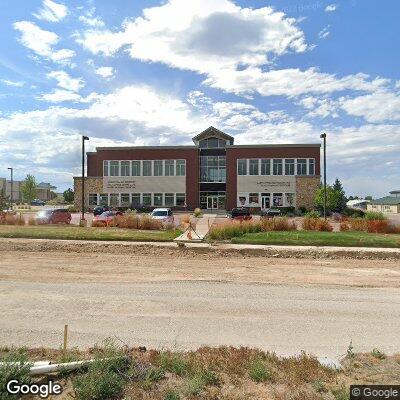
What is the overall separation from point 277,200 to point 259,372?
56.9 m

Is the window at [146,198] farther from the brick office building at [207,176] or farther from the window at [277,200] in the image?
the window at [277,200]

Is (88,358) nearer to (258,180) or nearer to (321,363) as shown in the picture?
(321,363)

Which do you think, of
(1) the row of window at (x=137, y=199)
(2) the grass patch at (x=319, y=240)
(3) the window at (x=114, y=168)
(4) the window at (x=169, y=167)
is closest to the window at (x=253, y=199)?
(1) the row of window at (x=137, y=199)

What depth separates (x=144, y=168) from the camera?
2564 inches

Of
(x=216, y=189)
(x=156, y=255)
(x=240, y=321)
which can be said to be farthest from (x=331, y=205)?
(x=240, y=321)

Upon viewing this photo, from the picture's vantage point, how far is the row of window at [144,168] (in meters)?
64.2

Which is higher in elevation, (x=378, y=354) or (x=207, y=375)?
(x=207, y=375)

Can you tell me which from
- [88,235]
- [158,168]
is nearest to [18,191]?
[158,168]

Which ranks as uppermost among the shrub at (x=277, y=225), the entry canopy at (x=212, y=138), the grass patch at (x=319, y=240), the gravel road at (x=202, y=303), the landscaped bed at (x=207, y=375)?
the entry canopy at (x=212, y=138)

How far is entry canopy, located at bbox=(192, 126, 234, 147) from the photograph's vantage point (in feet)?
212

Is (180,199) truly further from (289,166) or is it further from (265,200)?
(289,166)

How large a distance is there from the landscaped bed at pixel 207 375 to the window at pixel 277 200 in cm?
5518

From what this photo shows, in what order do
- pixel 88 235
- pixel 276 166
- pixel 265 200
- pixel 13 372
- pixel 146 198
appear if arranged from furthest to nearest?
pixel 146 198, pixel 265 200, pixel 276 166, pixel 88 235, pixel 13 372

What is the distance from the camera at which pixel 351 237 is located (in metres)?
22.7
